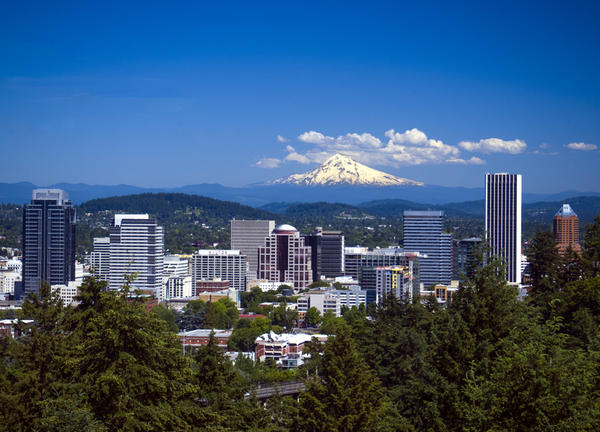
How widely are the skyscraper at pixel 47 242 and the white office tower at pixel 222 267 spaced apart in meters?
16.9

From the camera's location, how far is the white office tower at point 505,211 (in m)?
81.0

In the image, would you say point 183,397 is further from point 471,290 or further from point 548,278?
point 548,278

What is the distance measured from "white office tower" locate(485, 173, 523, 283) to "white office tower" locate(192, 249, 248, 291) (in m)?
28.3

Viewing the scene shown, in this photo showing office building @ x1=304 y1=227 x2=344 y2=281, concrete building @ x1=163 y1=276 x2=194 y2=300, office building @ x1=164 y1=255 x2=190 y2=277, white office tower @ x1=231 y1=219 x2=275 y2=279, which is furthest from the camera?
white office tower @ x1=231 y1=219 x2=275 y2=279

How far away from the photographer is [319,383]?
15.4m

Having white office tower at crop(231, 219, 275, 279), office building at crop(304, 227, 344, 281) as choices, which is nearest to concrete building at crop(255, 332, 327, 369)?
office building at crop(304, 227, 344, 281)

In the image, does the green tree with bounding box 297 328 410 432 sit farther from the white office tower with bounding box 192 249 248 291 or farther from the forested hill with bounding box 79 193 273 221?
the forested hill with bounding box 79 193 273 221

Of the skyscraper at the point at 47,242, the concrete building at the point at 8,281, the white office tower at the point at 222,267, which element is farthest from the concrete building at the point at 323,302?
the concrete building at the point at 8,281

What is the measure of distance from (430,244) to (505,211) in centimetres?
928

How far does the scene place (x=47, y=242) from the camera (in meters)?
68.7

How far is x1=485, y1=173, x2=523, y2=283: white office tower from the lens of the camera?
81000mm

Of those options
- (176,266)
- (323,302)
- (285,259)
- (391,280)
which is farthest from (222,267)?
(391,280)

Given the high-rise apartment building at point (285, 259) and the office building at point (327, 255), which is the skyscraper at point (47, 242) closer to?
the high-rise apartment building at point (285, 259)

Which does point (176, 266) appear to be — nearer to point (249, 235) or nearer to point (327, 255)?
point (249, 235)
